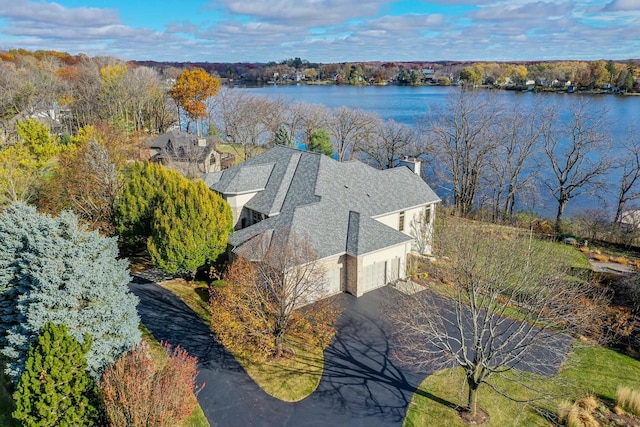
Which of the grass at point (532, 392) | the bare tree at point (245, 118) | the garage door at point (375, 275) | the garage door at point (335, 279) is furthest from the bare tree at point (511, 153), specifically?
the bare tree at point (245, 118)

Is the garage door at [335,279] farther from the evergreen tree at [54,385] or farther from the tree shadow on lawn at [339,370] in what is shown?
the evergreen tree at [54,385]

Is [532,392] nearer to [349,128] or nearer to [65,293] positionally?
[65,293]

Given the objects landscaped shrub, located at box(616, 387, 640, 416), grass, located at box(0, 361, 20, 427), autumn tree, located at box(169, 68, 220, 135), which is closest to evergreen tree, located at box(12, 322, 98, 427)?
grass, located at box(0, 361, 20, 427)

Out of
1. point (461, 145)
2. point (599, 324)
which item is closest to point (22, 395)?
point (599, 324)

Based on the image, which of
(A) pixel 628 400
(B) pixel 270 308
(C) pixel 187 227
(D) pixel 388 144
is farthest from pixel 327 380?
(D) pixel 388 144

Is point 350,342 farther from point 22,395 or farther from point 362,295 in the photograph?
point 22,395
